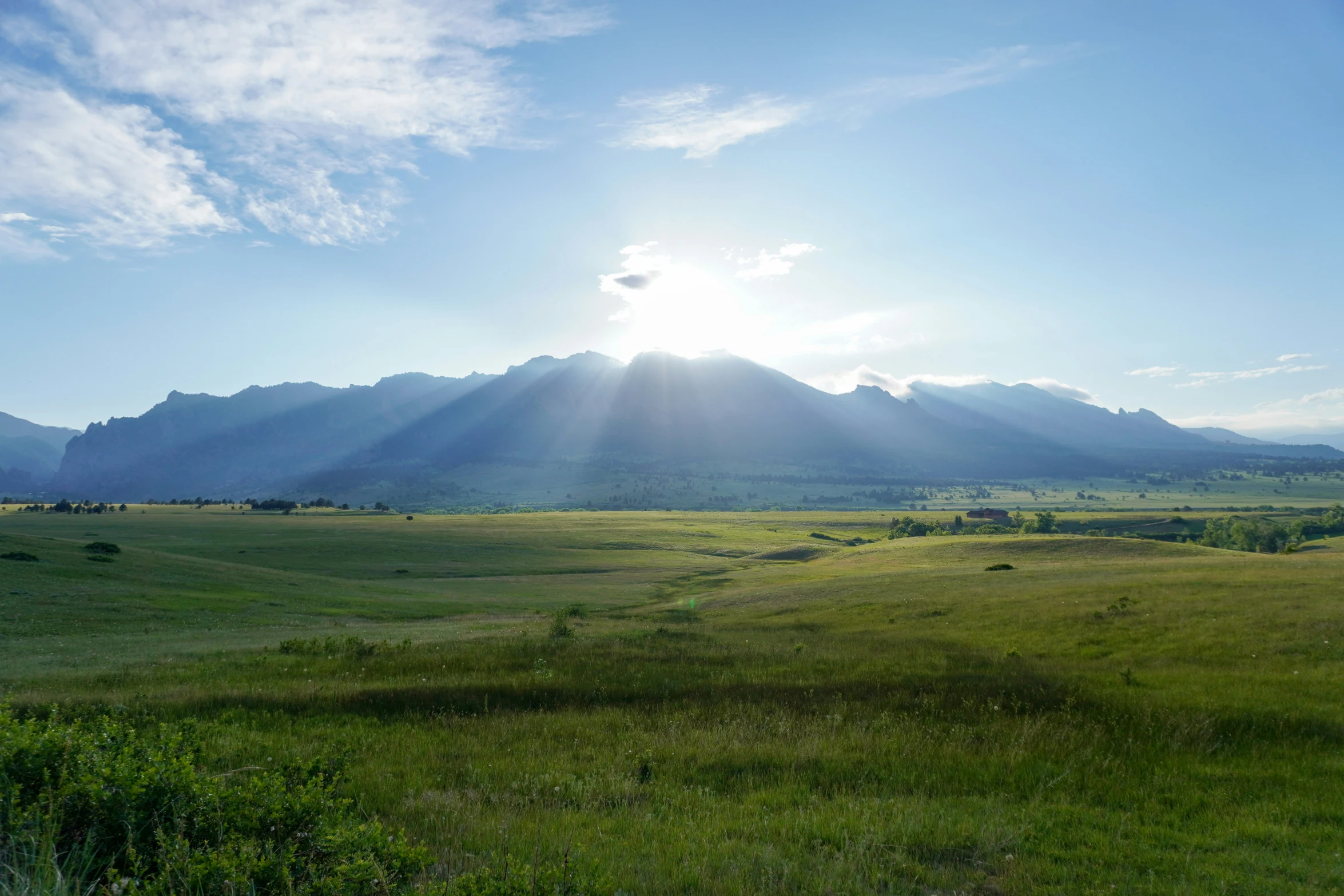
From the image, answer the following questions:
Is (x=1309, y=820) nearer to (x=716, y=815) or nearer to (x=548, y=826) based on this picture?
(x=716, y=815)

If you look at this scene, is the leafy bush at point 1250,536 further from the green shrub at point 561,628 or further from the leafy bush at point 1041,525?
the green shrub at point 561,628

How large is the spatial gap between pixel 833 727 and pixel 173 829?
10.2m

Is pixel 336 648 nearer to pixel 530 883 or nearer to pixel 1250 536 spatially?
pixel 530 883

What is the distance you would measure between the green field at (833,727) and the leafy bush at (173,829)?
1.31 m

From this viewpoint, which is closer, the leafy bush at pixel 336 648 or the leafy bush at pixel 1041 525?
the leafy bush at pixel 336 648

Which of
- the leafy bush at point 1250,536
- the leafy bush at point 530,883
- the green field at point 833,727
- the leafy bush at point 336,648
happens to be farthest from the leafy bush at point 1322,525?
the leafy bush at point 530,883

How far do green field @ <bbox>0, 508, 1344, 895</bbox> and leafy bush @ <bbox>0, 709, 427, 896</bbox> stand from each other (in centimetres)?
131

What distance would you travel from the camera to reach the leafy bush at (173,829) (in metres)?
5.04

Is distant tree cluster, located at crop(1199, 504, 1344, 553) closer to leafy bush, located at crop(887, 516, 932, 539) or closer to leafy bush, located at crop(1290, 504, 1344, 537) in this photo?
leafy bush, located at crop(1290, 504, 1344, 537)

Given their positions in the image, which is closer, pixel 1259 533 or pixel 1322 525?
pixel 1259 533

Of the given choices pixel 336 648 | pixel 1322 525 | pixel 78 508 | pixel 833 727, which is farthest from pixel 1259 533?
pixel 78 508

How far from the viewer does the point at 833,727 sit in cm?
1266

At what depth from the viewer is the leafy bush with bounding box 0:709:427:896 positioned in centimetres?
504

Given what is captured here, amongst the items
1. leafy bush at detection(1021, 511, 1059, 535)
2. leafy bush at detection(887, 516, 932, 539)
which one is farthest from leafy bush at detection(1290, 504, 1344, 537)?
leafy bush at detection(887, 516, 932, 539)
